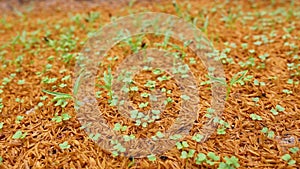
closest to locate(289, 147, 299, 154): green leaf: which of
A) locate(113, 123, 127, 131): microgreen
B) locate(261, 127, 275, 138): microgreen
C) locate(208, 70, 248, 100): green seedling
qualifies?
locate(261, 127, 275, 138): microgreen

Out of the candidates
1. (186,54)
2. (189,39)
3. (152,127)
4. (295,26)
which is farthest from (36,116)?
(295,26)

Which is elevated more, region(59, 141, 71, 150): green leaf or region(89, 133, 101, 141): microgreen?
region(89, 133, 101, 141): microgreen

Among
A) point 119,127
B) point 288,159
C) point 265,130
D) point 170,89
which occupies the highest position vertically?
point 170,89

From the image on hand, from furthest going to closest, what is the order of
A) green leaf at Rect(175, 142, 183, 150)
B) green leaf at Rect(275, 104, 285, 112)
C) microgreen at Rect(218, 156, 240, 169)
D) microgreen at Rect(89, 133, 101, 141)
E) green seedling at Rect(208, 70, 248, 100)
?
green seedling at Rect(208, 70, 248, 100)
green leaf at Rect(275, 104, 285, 112)
microgreen at Rect(89, 133, 101, 141)
green leaf at Rect(175, 142, 183, 150)
microgreen at Rect(218, 156, 240, 169)

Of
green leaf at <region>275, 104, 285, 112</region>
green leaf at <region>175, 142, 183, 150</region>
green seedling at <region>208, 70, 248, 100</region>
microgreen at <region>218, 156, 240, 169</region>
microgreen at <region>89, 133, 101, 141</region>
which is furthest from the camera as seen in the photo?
green seedling at <region>208, 70, 248, 100</region>

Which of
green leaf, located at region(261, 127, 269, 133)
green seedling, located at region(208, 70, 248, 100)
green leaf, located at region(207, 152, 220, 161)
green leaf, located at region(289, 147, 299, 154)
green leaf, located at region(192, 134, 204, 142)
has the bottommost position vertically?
green leaf, located at region(289, 147, 299, 154)

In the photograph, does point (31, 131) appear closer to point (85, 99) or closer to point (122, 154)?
point (85, 99)

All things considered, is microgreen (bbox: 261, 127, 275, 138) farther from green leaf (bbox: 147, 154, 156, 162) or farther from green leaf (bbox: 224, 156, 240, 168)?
green leaf (bbox: 147, 154, 156, 162)

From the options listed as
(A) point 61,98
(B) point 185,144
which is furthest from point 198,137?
(A) point 61,98

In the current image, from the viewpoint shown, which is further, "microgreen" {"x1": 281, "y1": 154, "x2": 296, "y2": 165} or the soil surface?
the soil surface

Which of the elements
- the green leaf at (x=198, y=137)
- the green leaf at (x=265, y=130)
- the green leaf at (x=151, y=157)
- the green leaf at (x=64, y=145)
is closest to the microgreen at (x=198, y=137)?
the green leaf at (x=198, y=137)

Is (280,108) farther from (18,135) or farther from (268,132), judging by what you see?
(18,135)
